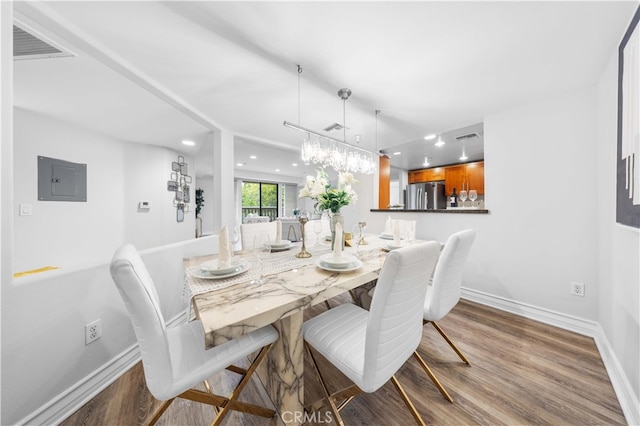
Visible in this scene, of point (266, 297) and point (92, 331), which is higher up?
point (266, 297)

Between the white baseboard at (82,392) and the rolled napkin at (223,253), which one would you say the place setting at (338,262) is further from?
the white baseboard at (82,392)

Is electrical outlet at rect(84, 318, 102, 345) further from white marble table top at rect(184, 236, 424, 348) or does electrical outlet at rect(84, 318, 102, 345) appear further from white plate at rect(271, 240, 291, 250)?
white plate at rect(271, 240, 291, 250)

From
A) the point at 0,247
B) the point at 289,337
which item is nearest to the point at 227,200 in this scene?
the point at 0,247

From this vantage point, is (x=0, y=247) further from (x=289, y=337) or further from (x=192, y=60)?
(x=192, y=60)

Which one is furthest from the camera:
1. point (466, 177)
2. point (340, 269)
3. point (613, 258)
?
point (466, 177)

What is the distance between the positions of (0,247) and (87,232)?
9.99 ft

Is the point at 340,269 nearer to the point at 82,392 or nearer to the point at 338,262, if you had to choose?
the point at 338,262

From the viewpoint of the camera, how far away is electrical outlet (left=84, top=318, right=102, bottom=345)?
1.28 metres

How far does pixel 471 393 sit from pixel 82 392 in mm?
2269

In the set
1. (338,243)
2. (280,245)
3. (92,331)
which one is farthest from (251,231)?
(92,331)

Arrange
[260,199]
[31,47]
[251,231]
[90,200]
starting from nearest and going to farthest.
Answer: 1. [31,47]
2. [251,231]
3. [90,200]
4. [260,199]

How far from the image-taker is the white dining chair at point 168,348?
29.8 inches

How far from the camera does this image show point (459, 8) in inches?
46.5

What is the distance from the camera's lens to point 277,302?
2.92 ft
